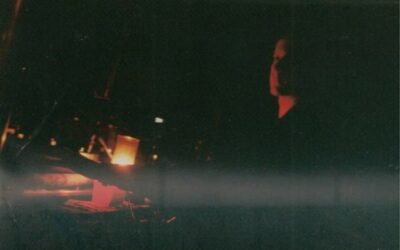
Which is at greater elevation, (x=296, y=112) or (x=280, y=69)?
(x=280, y=69)

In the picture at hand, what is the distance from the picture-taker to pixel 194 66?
9.59 feet

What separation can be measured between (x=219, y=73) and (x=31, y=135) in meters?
1.36

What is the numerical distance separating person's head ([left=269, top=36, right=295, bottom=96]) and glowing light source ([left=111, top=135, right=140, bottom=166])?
1064mm

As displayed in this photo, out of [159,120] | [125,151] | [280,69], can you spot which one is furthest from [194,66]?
[125,151]

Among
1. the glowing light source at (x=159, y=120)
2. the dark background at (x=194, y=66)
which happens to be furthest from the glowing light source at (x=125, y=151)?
the glowing light source at (x=159, y=120)

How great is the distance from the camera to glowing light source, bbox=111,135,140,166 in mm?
2822

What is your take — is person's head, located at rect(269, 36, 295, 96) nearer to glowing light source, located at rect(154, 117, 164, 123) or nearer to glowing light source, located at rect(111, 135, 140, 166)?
glowing light source, located at rect(154, 117, 164, 123)

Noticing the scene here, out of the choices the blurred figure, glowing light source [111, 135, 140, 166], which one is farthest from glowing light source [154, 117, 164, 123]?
the blurred figure

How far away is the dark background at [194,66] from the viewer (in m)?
2.82

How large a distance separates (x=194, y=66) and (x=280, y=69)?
0.63 metres

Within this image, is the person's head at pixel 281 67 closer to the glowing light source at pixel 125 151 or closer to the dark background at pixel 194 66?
the dark background at pixel 194 66

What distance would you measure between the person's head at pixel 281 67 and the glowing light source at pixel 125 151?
3.49ft

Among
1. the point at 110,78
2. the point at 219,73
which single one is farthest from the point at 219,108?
the point at 110,78

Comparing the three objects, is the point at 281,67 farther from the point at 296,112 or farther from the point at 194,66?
the point at 194,66
